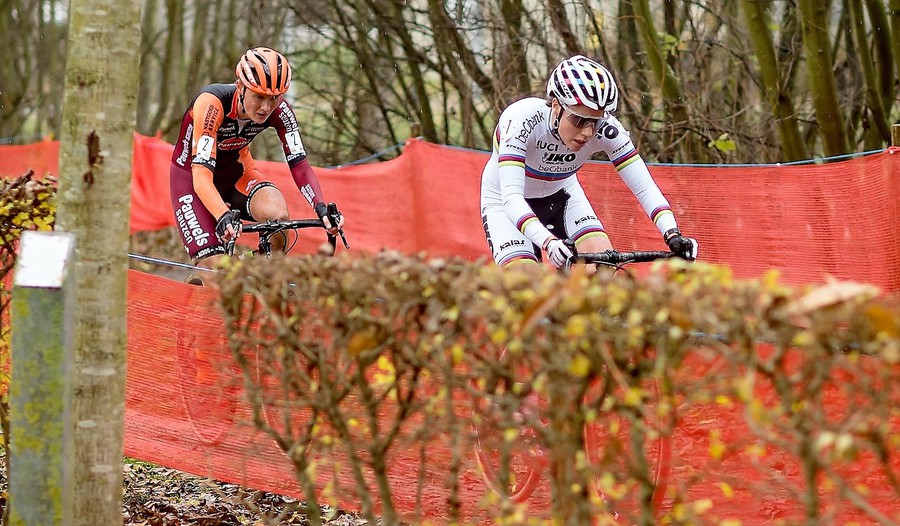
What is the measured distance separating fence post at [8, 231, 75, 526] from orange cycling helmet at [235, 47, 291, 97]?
2.83m

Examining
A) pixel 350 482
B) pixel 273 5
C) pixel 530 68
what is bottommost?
pixel 350 482

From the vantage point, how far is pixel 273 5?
1945 cm

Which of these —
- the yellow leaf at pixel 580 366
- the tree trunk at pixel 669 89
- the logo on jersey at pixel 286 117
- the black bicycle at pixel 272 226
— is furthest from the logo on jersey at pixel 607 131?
the tree trunk at pixel 669 89

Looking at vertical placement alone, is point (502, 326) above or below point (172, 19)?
below

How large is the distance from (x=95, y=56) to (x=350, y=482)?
215 cm

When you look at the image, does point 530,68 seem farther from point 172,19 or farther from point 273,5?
point 172,19

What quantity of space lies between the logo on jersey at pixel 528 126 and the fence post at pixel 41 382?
2.97 meters

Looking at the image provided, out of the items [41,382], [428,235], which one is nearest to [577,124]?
[41,382]

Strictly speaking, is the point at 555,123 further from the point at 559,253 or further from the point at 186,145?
the point at 186,145

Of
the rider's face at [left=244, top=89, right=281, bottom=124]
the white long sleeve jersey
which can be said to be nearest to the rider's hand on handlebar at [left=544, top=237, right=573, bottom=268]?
the white long sleeve jersey

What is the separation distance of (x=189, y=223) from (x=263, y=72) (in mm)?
1097

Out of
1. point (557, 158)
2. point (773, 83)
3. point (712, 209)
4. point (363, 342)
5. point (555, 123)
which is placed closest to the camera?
point (363, 342)

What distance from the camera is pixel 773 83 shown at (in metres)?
10.5

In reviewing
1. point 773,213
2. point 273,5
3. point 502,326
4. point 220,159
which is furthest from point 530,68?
point 502,326
